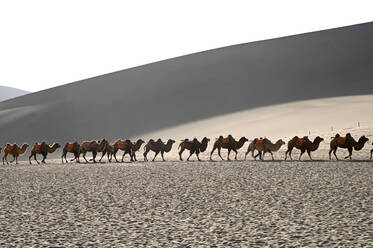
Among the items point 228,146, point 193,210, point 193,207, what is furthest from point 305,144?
point 193,210

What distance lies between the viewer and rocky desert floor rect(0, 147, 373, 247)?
24.0 feet

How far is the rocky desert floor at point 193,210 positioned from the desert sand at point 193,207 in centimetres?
2

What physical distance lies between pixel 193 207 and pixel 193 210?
328 mm

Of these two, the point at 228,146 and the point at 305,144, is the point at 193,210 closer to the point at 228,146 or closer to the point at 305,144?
the point at 305,144

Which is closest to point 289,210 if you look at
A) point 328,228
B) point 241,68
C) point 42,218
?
point 328,228

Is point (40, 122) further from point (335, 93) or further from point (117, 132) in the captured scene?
point (335, 93)

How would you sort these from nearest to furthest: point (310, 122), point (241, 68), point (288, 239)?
point (288, 239), point (310, 122), point (241, 68)

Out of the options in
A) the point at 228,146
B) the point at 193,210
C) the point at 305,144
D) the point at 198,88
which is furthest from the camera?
the point at 198,88

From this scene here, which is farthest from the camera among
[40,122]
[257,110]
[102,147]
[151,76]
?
[151,76]

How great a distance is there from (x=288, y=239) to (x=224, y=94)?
44739mm

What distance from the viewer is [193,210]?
959 cm

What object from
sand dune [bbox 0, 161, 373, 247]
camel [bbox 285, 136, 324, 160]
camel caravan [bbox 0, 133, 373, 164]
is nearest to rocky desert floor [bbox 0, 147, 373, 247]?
sand dune [bbox 0, 161, 373, 247]

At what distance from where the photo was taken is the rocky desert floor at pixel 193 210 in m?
7.31

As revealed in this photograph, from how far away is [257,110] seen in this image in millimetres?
45000
